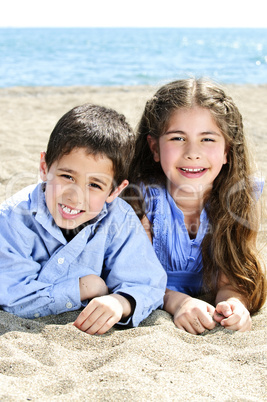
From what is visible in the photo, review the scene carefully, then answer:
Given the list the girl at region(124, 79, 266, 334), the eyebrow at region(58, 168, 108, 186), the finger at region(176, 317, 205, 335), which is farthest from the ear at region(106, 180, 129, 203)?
the finger at region(176, 317, 205, 335)

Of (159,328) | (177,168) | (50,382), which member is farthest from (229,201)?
(50,382)

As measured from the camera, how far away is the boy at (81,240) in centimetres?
225

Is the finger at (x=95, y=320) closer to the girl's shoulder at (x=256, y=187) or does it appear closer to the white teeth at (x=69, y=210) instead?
the white teeth at (x=69, y=210)

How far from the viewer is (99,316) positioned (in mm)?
2137

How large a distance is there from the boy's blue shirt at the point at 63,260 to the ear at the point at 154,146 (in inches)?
20.0

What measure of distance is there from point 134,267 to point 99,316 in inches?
15.6

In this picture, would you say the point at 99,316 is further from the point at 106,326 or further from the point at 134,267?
the point at 134,267

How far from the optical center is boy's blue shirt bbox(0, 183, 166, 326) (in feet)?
7.41

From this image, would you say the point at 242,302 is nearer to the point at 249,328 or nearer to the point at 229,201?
the point at 249,328

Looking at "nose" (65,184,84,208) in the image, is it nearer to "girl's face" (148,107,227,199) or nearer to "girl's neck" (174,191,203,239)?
"girl's face" (148,107,227,199)

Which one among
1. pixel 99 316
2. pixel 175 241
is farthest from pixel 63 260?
pixel 175 241

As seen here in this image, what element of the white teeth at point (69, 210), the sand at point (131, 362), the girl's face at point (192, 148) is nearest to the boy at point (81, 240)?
the white teeth at point (69, 210)

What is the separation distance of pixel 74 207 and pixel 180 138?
0.81m

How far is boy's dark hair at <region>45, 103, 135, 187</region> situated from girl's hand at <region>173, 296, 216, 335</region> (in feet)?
2.51
